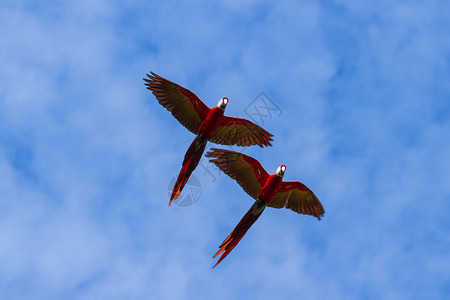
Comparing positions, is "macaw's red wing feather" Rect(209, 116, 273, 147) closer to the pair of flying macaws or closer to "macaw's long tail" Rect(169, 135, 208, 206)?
the pair of flying macaws

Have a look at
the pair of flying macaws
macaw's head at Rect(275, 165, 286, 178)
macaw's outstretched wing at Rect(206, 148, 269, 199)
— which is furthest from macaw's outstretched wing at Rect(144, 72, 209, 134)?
macaw's head at Rect(275, 165, 286, 178)

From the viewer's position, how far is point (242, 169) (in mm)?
26422

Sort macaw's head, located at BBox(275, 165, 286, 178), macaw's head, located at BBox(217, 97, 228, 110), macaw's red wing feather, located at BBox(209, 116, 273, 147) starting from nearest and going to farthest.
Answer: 1. macaw's head, located at BBox(275, 165, 286, 178)
2. macaw's head, located at BBox(217, 97, 228, 110)
3. macaw's red wing feather, located at BBox(209, 116, 273, 147)

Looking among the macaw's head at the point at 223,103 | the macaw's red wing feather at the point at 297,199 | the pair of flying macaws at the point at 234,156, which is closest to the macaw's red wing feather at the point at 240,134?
the pair of flying macaws at the point at 234,156

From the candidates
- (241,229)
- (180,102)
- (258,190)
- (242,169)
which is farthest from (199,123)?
(241,229)

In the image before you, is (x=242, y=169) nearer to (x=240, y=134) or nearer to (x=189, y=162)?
(x=240, y=134)

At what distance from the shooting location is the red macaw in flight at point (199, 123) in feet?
86.0

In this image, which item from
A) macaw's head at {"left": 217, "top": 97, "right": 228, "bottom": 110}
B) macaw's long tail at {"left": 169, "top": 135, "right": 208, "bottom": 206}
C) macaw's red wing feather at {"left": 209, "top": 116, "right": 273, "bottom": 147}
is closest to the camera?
macaw's head at {"left": 217, "top": 97, "right": 228, "bottom": 110}

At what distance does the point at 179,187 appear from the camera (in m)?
27.3

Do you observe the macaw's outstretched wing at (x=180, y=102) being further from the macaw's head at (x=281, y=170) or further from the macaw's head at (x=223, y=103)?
the macaw's head at (x=281, y=170)

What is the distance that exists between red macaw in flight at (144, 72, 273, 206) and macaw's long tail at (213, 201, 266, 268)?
80.0 inches

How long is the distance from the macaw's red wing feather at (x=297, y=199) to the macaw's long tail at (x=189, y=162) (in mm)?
2699

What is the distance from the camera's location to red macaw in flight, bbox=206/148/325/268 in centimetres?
2625

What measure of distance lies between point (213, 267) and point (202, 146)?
380 centimetres
